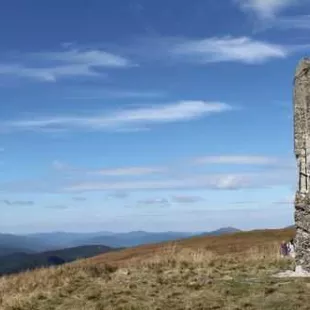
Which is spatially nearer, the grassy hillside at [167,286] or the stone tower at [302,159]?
the grassy hillside at [167,286]

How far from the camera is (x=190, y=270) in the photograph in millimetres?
24188

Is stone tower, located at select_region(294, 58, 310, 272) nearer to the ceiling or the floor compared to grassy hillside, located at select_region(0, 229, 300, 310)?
nearer to the ceiling

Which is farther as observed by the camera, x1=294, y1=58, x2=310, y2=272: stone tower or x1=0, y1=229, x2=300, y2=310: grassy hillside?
x1=294, y1=58, x2=310, y2=272: stone tower

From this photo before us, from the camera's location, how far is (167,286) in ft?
68.2

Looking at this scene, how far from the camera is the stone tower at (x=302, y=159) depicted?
2206cm

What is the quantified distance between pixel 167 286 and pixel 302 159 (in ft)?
22.4

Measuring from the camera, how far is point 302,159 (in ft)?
73.7

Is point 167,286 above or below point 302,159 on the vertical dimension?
below

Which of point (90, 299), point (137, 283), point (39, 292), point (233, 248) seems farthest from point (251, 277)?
point (233, 248)

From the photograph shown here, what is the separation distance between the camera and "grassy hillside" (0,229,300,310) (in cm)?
1780

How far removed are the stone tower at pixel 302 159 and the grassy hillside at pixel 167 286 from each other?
61.3 inches

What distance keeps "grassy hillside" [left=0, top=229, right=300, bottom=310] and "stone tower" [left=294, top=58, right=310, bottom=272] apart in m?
1.56

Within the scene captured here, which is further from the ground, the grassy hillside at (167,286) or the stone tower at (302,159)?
the stone tower at (302,159)

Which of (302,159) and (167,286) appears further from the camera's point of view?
(302,159)
